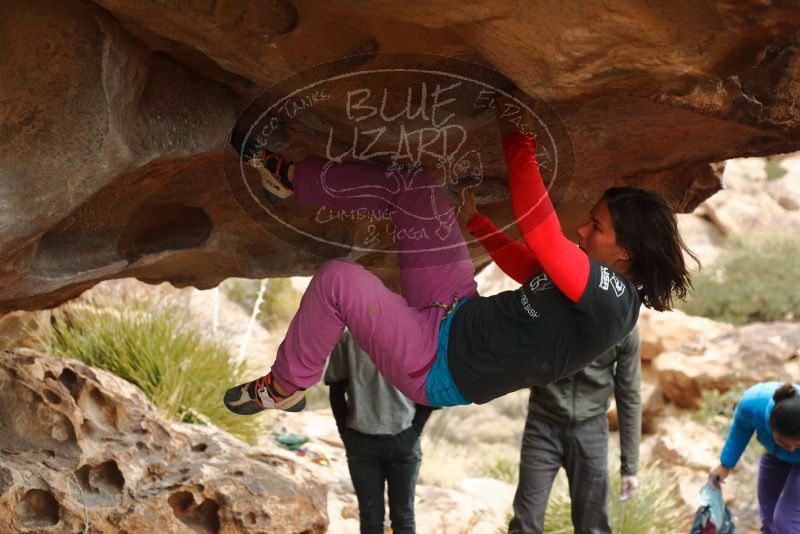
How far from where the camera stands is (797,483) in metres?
5.02

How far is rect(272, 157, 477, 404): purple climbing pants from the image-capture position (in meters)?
3.11

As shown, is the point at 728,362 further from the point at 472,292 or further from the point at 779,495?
the point at 472,292

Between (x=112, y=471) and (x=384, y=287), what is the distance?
69.2 inches

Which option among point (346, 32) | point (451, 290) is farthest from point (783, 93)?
point (346, 32)

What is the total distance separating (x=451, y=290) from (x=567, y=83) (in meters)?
1.00

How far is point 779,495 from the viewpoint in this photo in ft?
17.3

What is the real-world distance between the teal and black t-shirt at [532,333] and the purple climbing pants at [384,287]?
140mm

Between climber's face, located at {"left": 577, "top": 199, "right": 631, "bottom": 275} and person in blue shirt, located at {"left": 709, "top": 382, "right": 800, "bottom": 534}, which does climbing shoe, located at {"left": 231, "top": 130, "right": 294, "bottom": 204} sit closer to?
climber's face, located at {"left": 577, "top": 199, "right": 631, "bottom": 275}

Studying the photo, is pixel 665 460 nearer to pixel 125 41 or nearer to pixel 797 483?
pixel 797 483

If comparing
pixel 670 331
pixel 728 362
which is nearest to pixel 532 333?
pixel 728 362

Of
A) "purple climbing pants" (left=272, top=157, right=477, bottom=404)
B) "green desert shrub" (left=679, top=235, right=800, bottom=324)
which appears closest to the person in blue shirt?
"purple climbing pants" (left=272, top=157, right=477, bottom=404)

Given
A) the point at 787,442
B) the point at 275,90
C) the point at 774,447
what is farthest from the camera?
the point at 774,447

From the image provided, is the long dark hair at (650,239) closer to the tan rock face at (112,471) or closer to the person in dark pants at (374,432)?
the person in dark pants at (374,432)

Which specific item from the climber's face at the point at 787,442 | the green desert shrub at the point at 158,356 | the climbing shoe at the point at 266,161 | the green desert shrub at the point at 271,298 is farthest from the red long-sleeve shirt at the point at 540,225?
the green desert shrub at the point at 271,298
